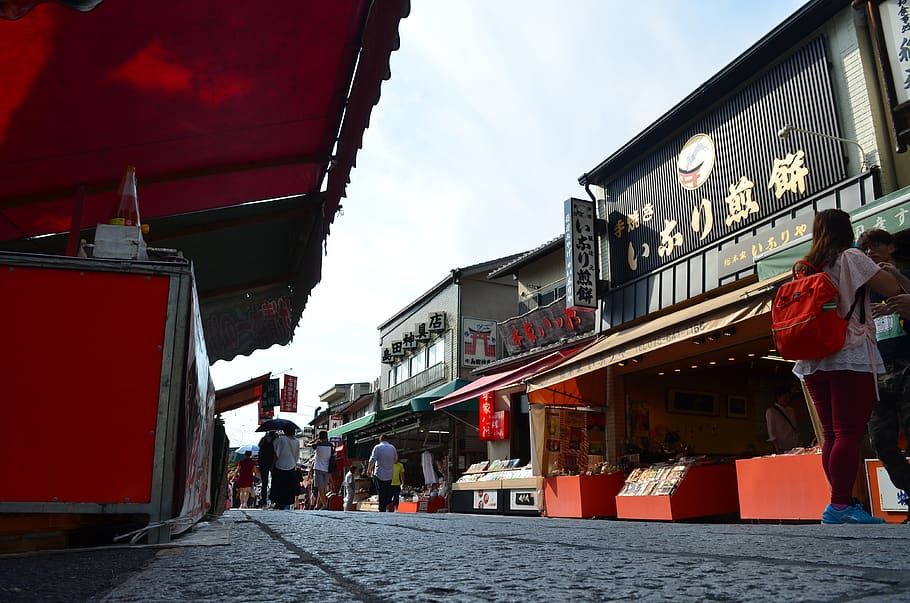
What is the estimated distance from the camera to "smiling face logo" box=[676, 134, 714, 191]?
35.9ft

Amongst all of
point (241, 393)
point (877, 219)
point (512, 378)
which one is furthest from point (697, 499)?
point (241, 393)

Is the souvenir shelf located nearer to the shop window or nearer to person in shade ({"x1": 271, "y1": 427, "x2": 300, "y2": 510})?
the shop window

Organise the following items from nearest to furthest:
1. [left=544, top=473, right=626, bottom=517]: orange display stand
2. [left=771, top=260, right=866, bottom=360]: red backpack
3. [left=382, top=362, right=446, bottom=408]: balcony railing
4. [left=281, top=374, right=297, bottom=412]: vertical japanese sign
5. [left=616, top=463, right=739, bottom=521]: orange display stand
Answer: [left=771, top=260, right=866, bottom=360]: red backpack, [left=616, top=463, right=739, bottom=521]: orange display stand, [left=544, top=473, right=626, bottom=517]: orange display stand, [left=382, top=362, right=446, bottom=408]: balcony railing, [left=281, top=374, right=297, bottom=412]: vertical japanese sign

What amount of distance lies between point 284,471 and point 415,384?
19.4 meters

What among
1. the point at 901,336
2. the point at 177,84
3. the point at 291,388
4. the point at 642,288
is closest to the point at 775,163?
the point at 642,288

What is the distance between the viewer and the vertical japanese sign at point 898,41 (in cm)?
721

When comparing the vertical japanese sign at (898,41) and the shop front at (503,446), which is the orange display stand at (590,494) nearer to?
the shop front at (503,446)

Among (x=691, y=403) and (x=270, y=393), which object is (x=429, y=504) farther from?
(x=691, y=403)

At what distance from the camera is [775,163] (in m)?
9.57

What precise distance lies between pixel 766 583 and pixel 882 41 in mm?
8300

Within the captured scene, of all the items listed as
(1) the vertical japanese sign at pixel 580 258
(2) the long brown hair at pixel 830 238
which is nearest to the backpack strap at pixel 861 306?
(2) the long brown hair at pixel 830 238

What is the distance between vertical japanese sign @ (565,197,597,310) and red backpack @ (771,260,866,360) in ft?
30.3

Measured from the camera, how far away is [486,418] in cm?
1722

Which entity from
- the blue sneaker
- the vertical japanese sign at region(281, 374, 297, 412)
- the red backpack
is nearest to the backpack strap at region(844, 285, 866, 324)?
the red backpack
